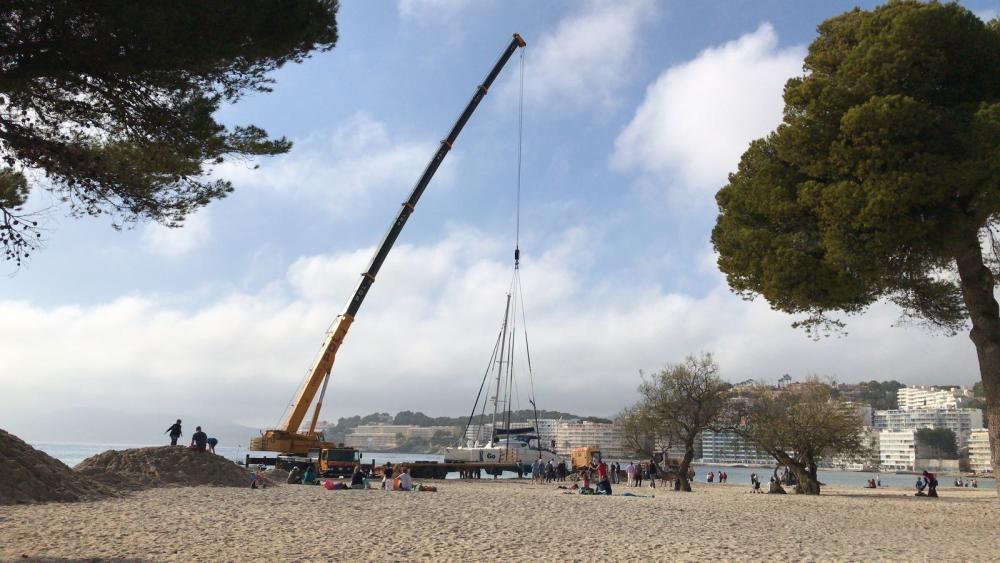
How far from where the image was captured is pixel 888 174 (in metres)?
15.1

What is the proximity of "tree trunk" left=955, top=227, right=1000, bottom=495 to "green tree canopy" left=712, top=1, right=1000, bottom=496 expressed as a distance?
3 centimetres

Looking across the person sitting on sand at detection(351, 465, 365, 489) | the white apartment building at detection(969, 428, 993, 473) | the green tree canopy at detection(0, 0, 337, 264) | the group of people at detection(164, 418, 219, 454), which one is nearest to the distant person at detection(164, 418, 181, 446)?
the group of people at detection(164, 418, 219, 454)

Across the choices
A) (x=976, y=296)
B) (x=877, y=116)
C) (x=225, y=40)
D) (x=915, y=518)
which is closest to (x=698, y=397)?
(x=915, y=518)

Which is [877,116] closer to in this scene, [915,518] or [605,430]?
[915,518]

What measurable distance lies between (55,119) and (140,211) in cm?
176

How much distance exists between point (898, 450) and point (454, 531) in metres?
185

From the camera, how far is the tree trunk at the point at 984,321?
1588 cm

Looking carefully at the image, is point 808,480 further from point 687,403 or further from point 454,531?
point 454,531

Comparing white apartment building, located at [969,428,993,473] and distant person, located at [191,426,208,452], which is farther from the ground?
distant person, located at [191,426,208,452]

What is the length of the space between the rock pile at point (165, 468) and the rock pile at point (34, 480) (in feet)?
8.71

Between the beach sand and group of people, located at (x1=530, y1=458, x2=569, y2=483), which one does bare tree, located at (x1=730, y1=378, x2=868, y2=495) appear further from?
the beach sand

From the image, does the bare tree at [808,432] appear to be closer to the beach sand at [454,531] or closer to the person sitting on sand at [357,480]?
the beach sand at [454,531]

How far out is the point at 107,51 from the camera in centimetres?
904

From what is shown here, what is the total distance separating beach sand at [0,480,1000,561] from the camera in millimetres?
9828
